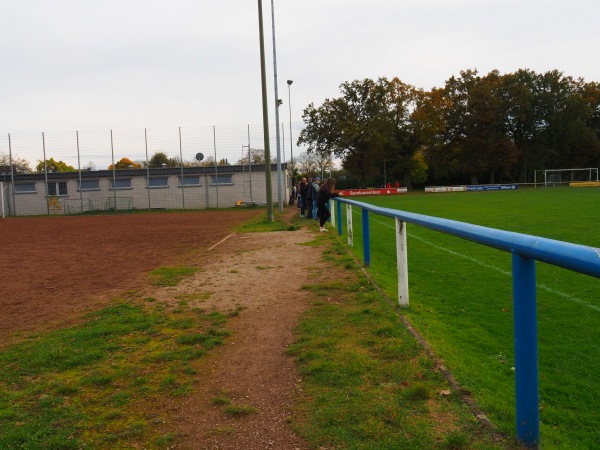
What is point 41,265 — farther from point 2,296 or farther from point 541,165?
point 541,165

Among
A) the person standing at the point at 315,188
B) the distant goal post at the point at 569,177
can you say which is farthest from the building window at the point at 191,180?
the distant goal post at the point at 569,177

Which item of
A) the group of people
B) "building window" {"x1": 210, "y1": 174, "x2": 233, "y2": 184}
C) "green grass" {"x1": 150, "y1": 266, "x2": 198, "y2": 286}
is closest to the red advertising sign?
"building window" {"x1": 210, "y1": 174, "x2": 233, "y2": 184}

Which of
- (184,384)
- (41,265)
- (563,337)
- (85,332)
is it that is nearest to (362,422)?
(184,384)

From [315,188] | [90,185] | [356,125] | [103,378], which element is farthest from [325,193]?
[356,125]

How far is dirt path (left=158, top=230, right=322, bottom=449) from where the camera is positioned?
2773mm

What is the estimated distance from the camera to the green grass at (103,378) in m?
2.82

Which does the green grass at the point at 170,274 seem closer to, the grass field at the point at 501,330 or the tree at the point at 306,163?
the grass field at the point at 501,330

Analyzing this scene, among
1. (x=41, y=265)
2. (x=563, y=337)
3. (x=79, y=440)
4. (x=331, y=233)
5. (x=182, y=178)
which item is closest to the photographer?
(x=79, y=440)

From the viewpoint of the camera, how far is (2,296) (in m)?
6.92

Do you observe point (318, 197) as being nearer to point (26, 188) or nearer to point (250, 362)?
point (250, 362)

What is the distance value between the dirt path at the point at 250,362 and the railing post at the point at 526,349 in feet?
Result: 3.47

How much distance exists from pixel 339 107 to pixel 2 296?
61.1 m

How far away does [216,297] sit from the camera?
6324 millimetres

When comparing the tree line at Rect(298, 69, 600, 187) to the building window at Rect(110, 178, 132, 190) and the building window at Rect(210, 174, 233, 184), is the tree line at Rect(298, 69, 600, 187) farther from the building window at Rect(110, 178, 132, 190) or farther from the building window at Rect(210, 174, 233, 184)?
the building window at Rect(110, 178, 132, 190)
